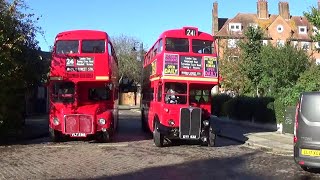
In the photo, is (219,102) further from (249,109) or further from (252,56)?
(249,109)

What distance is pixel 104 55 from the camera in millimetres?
17250

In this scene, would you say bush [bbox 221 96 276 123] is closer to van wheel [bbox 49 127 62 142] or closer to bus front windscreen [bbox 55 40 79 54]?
bus front windscreen [bbox 55 40 79 54]

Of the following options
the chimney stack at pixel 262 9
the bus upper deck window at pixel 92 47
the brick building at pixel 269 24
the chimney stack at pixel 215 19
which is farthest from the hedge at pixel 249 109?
the chimney stack at pixel 262 9

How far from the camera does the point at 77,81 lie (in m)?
17.2

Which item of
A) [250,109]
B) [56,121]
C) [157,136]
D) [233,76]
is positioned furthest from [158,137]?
[233,76]

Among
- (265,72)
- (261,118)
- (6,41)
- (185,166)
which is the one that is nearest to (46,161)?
(185,166)


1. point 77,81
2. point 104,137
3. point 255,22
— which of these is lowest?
point 104,137

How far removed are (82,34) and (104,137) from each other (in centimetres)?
414

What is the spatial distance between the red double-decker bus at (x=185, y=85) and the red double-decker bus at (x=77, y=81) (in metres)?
2.12

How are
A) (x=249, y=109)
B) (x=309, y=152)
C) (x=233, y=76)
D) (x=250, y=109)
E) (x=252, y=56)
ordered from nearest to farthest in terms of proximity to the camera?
(x=309, y=152) < (x=250, y=109) < (x=249, y=109) < (x=252, y=56) < (x=233, y=76)

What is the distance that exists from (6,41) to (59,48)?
2.14m

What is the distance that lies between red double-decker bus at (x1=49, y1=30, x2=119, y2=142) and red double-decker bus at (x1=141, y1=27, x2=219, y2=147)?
6.94 ft

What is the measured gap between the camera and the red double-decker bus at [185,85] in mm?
16266

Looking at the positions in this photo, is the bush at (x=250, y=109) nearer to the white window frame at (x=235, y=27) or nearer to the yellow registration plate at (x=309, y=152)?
the yellow registration plate at (x=309, y=152)
